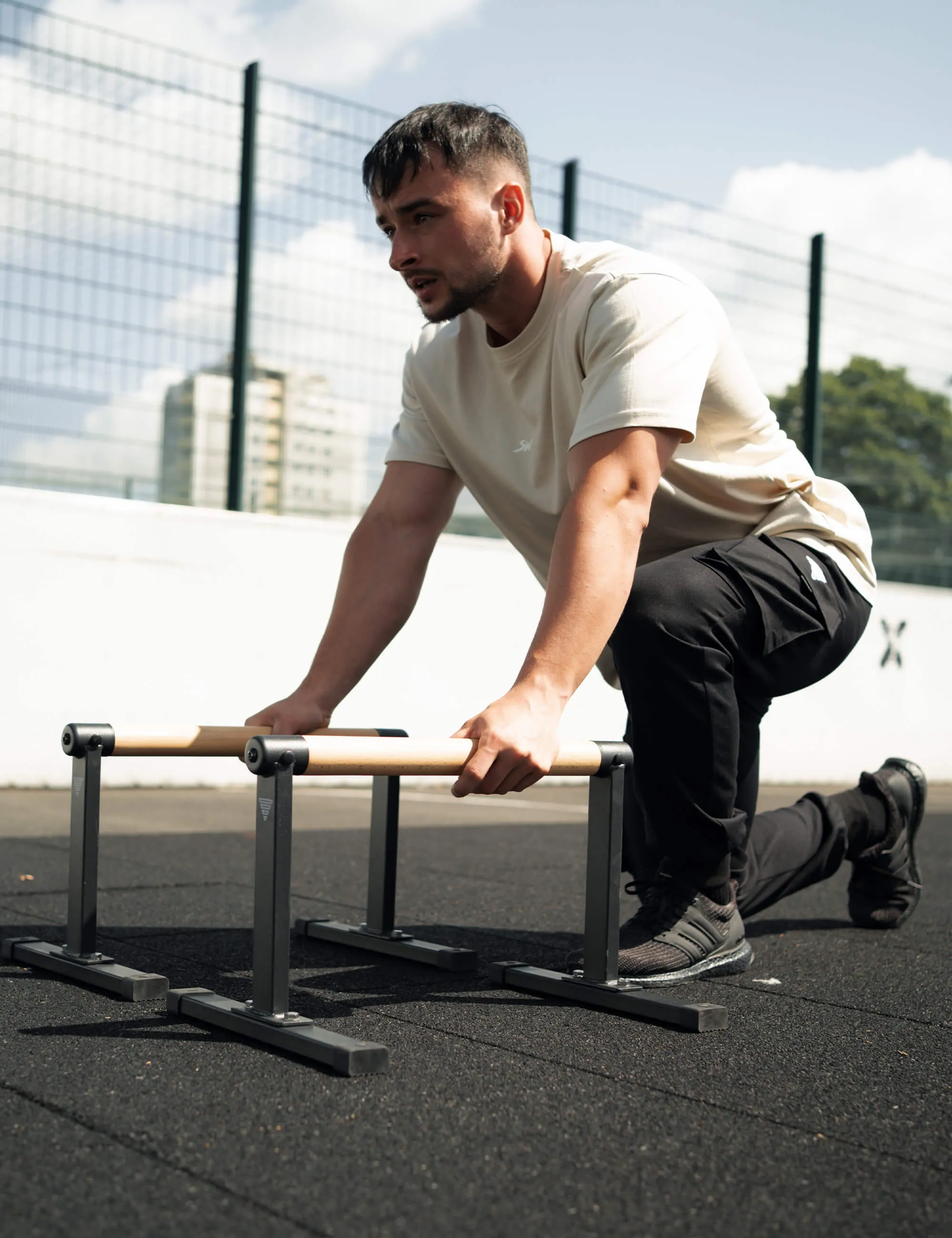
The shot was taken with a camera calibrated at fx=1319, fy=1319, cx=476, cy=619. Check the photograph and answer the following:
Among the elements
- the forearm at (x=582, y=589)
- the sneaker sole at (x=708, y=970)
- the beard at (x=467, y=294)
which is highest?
the beard at (x=467, y=294)

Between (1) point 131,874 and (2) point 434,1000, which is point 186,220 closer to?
(1) point 131,874

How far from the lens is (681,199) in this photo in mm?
7051

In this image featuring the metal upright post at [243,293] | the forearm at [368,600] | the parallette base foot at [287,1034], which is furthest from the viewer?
the metal upright post at [243,293]

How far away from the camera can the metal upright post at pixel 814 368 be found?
7781 millimetres

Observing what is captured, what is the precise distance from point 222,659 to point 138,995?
147 inches

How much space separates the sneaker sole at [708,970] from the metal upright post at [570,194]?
5.15 m

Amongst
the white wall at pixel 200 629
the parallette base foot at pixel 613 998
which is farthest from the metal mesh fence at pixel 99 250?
the parallette base foot at pixel 613 998

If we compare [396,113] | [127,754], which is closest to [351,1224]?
[127,754]

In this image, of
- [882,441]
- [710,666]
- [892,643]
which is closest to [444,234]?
[710,666]

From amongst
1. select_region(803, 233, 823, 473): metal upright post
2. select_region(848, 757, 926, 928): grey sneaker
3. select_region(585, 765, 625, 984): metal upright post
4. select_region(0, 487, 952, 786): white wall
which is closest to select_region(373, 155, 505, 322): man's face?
select_region(585, 765, 625, 984): metal upright post

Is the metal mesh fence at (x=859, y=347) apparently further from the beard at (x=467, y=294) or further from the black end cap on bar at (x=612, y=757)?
the black end cap on bar at (x=612, y=757)

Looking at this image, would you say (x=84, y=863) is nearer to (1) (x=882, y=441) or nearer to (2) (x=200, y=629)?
(2) (x=200, y=629)

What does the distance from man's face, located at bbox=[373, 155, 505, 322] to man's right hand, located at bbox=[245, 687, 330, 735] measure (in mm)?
659

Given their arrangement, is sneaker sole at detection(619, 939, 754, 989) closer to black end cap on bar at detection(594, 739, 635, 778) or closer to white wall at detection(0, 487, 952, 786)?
black end cap on bar at detection(594, 739, 635, 778)
